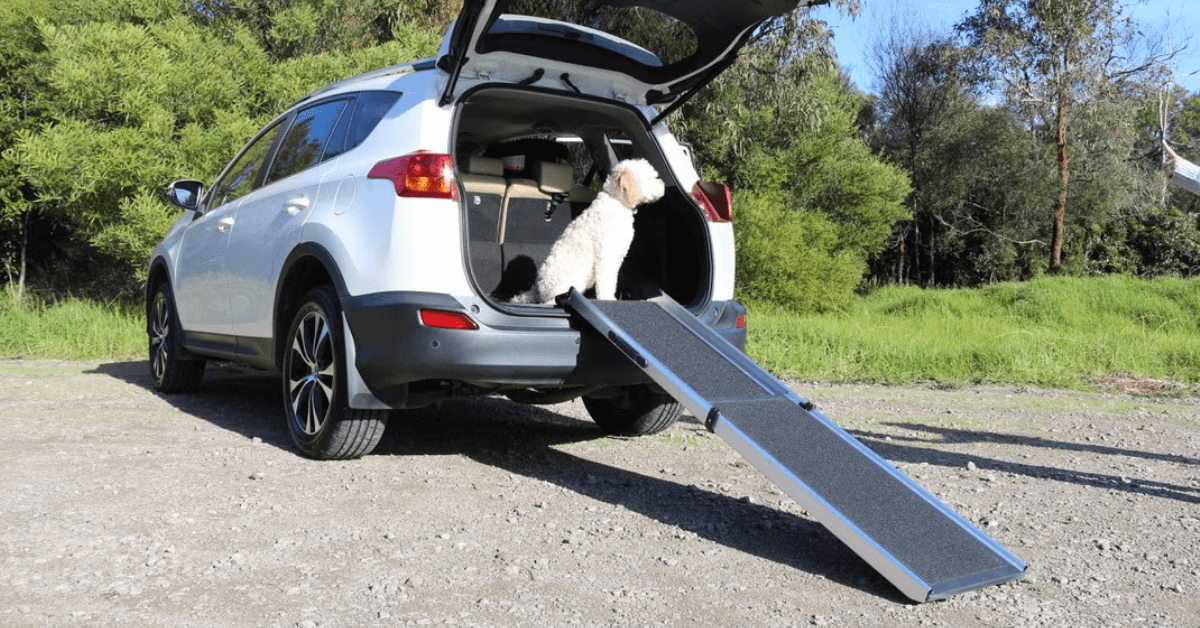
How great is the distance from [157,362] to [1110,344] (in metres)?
10.2

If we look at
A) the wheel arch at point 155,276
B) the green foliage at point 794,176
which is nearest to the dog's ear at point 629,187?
the wheel arch at point 155,276

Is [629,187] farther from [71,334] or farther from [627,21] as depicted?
[627,21]

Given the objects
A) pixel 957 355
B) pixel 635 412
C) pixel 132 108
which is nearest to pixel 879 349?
pixel 957 355

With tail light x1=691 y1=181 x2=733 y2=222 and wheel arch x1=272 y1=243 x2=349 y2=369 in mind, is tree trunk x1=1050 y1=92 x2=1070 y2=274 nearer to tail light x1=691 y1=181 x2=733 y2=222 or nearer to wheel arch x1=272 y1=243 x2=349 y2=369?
tail light x1=691 y1=181 x2=733 y2=222

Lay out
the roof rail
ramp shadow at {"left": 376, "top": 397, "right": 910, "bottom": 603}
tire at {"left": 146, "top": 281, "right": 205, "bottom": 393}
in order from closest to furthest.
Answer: ramp shadow at {"left": 376, "top": 397, "right": 910, "bottom": 603}, the roof rail, tire at {"left": 146, "top": 281, "right": 205, "bottom": 393}

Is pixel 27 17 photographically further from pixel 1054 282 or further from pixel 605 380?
pixel 1054 282

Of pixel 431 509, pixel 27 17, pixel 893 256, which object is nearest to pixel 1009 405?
pixel 431 509

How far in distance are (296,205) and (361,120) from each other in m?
0.57

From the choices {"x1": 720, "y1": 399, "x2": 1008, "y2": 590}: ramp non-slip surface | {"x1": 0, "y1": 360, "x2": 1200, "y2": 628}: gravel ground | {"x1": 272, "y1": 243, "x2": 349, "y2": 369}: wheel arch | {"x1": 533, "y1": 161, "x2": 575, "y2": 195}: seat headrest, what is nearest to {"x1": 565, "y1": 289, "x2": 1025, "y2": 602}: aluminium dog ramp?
{"x1": 720, "y1": 399, "x2": 1008, "y2": 590}: ramp non-slip surface

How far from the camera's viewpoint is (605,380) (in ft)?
16.0

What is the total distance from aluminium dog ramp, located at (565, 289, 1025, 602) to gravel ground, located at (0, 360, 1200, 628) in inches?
4.4

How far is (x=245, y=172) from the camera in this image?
21.4 ft

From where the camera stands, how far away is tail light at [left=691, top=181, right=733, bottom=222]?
5.55 metres

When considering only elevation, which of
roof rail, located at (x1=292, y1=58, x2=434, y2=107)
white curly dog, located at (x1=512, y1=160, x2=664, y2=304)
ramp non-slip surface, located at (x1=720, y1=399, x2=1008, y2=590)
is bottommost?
ramp non-slip surface, located at (x1=720, y1=399, x2=1008, y2=590)
